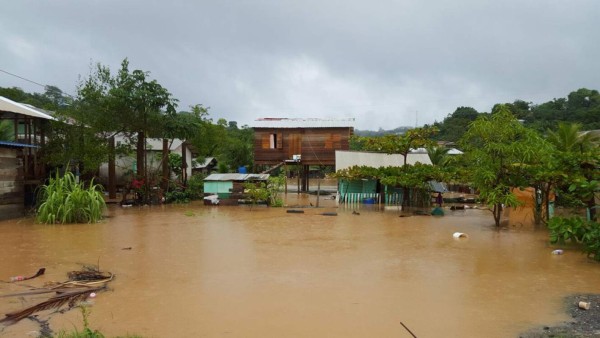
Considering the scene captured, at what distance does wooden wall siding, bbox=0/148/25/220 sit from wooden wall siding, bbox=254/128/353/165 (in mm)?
13182

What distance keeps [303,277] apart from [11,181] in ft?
36.2

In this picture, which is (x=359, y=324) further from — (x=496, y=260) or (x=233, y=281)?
(x=496, y=260)

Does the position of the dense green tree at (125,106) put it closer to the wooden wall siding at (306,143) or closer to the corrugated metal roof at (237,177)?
the corrugated metal roof at (237,177)

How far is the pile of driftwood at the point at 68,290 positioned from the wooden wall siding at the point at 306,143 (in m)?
18.4

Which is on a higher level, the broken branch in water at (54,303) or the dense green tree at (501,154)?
the dense green tree at (501,154)

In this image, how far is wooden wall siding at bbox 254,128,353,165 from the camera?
82.3ft

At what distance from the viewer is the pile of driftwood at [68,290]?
5288 millimetres

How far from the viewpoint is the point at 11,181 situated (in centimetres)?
1373

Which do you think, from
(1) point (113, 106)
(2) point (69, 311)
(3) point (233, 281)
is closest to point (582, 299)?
(3) point (233, 281)

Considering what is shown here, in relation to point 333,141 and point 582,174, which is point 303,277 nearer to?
point 582,174

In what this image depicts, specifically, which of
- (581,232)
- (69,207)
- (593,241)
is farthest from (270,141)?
(593,241)

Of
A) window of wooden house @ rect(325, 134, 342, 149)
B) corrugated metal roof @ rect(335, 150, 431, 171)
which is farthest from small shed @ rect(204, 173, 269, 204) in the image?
window of wooden house @ rect(325, 134, 342, 149)

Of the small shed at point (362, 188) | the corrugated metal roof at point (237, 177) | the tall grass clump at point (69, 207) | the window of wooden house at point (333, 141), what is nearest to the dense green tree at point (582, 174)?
the small shed at point (362, 188)

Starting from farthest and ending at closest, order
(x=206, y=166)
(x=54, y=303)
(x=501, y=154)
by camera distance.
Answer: (x=206, y=166)
(x=501, y=154)
(x=54, y=303)
